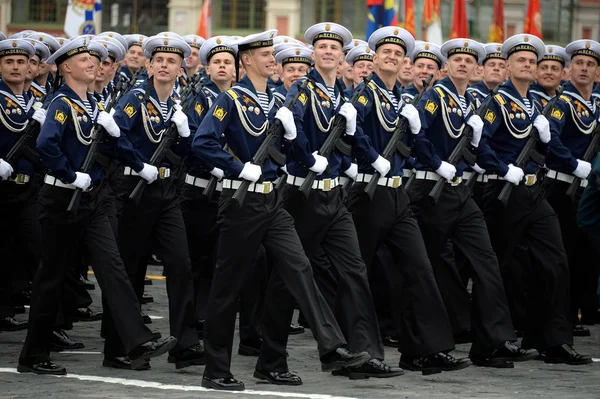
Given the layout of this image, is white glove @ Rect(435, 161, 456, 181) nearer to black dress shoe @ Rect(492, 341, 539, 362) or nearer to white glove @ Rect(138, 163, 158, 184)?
black dress shoe @ Rect(492, 341, 539, 362)

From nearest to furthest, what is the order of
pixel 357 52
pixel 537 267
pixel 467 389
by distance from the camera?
pixel 467 389
pixel 537 267
pixel 357 52

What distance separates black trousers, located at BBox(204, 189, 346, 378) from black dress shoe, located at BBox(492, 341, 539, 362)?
1694mm

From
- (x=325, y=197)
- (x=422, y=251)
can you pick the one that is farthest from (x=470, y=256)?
(x=325, y=197)

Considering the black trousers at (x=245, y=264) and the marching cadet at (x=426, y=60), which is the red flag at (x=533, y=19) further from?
the black trousers at (x=245, y=264)

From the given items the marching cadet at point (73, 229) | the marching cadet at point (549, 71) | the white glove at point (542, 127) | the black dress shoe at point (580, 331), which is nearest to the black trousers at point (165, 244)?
the marching cadet at point (73, 229)

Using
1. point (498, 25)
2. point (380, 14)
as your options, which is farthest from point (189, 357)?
point (498, 25)

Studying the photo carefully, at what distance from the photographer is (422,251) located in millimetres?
9508

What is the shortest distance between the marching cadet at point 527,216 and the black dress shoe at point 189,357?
2371mm

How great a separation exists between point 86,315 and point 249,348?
6.93 ft

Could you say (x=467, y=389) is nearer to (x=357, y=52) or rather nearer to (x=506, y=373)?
(x=506, y=373)

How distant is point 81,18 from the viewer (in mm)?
20438

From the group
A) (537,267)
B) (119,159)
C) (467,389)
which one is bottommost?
(467,389)

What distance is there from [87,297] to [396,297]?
2641 millimetres

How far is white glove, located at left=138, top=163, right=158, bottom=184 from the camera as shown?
9859mm
